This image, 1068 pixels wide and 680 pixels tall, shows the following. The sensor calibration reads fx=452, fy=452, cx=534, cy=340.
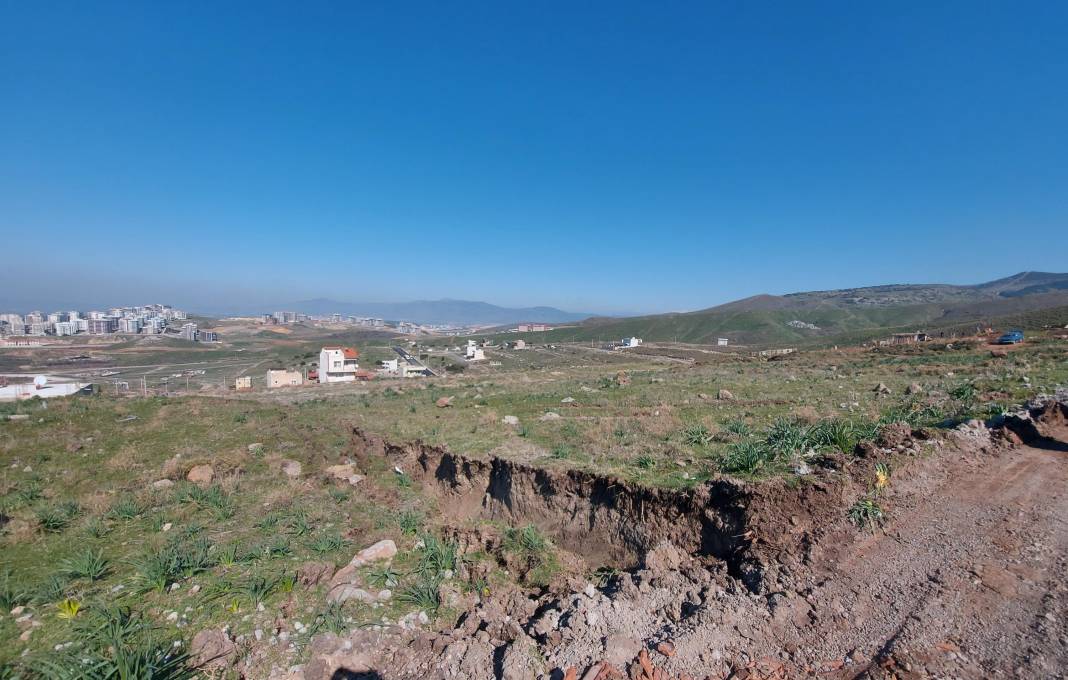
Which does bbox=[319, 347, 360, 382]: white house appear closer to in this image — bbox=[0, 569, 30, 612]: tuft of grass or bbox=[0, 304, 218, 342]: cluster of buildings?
bbox=[0, 569, 30, 612]: tuft of grass

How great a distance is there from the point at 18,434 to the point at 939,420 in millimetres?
23856

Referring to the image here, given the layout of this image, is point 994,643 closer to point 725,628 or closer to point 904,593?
point 904,593

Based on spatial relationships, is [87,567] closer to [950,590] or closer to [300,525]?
[300,525]

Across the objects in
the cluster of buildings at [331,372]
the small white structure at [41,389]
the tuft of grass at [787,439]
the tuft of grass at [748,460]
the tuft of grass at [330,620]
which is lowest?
the cluster of buildings at [331,372]

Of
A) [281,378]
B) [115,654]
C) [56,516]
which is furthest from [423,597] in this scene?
[281,378]

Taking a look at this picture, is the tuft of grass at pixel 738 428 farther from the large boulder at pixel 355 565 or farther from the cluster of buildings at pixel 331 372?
the cluster of buildings at pixel 331 372

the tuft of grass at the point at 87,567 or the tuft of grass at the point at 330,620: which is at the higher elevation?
the tuft of grass at the point at 87,567

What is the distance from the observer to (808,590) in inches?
197

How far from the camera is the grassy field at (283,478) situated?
5688mm

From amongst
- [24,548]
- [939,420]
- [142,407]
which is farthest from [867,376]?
[142,407]

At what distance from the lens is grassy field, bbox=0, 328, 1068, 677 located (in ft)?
18.7

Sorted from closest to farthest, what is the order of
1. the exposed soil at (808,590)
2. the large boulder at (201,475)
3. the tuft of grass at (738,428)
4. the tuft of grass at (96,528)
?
the exposed soil at (808,590) → the tuft of grass at (96,528) → the tuft of grass at (738,428) → the large boulder at (201,475)

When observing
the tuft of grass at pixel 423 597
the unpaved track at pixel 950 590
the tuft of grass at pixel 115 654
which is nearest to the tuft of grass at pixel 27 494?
the tuft of grass at pixel 115 654

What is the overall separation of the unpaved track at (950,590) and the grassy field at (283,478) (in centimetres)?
173
